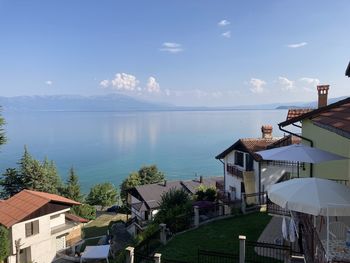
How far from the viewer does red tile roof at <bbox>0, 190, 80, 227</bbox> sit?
24531 millimetres

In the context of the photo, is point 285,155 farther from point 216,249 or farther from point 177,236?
point 177,236

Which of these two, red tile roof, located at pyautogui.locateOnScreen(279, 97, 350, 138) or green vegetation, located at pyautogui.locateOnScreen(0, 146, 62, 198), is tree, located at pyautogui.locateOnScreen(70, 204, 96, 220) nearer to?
green vegetation, located at pyautogui.locateOnScreen(0, 146, 62, 198)

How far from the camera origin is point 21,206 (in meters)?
26.3

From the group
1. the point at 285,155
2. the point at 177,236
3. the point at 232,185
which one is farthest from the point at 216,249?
the point at 232,185

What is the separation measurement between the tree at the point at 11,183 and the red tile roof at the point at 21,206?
60.8 feet

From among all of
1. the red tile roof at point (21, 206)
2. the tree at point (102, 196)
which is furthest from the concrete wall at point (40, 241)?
the tree at point (102, 196)

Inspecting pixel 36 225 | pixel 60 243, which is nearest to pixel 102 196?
pixel 60 243

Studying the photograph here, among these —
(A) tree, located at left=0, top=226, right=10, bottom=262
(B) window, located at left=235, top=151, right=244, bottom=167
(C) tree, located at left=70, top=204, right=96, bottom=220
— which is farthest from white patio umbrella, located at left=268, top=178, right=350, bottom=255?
(C) tree, located at left=70, top=204, right=96, bottom=220

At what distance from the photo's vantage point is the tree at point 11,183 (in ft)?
147

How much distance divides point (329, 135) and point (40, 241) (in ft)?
75.8

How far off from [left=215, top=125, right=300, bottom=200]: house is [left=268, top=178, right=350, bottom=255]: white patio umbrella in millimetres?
15163

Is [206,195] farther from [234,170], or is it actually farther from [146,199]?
[146,199]

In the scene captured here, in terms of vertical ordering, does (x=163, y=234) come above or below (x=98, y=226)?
above

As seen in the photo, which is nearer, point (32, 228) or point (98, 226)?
point (32, 228)
